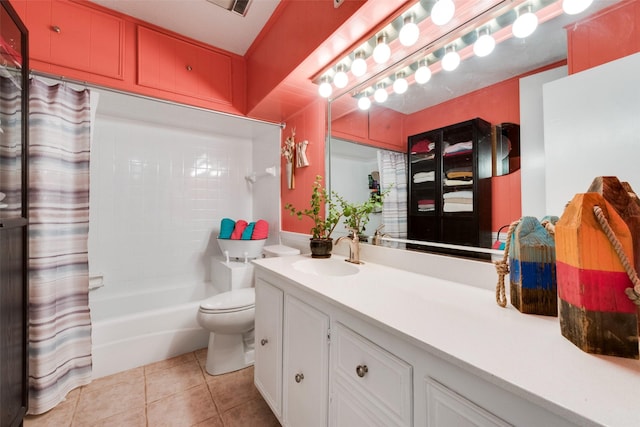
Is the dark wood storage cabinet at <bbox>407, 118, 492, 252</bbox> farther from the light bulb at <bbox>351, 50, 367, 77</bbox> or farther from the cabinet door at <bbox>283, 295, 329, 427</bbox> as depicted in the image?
the cabinet door at <bbox>283, 295, 329, 427</bbox>

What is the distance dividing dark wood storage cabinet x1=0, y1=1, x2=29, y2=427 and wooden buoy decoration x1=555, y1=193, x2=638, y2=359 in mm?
1733

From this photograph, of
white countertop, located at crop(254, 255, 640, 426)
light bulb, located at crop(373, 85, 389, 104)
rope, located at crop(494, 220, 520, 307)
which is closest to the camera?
white countertop, located at crop(254, 255, 640, 426)

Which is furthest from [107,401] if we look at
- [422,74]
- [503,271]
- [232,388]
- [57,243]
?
[422,74]

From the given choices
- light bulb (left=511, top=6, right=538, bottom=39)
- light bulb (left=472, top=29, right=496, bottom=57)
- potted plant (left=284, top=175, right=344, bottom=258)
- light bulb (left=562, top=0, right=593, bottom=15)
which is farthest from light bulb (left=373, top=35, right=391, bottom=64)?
potted plant (left=284, top=175, right=344, bottom=258)

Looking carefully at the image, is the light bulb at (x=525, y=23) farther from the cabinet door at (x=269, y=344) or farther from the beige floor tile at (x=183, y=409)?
the beige floor tile at (x=183, y=409)

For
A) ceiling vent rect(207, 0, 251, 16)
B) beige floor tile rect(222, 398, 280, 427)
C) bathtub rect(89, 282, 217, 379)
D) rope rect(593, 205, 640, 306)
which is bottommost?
beige floor tile rect(222, 398, 280, 427)

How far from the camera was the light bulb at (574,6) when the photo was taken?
0.75m

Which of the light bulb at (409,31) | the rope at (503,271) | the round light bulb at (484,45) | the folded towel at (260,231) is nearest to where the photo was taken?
the rope at (503,271)

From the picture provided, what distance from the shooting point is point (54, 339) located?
Result: 141 cm

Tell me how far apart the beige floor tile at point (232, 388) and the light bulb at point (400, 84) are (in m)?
1.88

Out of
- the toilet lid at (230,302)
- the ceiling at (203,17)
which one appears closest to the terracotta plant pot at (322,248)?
the toilet lid at (230,302)

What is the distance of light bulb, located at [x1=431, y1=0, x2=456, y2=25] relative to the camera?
0.96 m

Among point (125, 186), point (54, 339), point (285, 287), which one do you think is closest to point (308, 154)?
point (285, 287)

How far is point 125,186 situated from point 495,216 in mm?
2755
